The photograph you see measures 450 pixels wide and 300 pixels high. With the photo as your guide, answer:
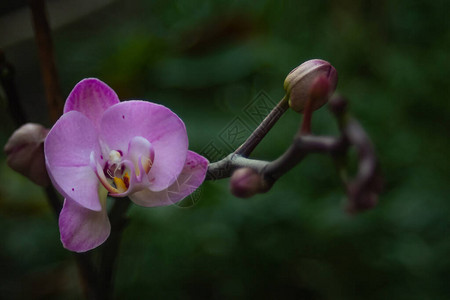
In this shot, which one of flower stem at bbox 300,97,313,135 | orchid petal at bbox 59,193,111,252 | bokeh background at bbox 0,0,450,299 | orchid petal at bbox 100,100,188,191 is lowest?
bokeh background at bbox 0,0,450,299

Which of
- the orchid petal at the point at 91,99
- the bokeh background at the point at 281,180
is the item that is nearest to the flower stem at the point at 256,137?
the orchid petal at the point at 91,99

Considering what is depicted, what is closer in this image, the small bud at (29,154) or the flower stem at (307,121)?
the flower stem at (307,121)

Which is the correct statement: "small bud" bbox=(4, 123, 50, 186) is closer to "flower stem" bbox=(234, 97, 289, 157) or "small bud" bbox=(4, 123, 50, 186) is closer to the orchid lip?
the orchid lip

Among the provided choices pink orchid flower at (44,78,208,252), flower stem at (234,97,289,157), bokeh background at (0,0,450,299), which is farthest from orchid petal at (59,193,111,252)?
bokeh background at (0,0,450,299)

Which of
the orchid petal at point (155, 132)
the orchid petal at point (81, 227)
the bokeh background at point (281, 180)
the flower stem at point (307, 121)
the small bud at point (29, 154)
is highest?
the flower stem at point (307, 121)

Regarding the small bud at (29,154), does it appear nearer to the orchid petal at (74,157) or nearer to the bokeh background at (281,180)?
the orchid petal at (74,157)

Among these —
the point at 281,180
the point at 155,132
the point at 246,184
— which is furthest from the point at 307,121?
the point at 281,180
